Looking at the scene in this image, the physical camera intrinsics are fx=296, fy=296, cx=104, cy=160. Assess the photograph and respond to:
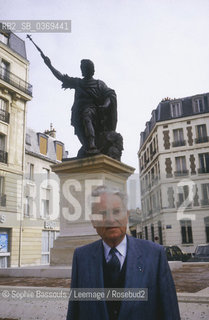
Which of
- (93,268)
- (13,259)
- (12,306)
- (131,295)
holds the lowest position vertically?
(13,259)

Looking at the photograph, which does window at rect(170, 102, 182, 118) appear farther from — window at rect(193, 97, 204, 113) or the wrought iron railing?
the wrought iron railing

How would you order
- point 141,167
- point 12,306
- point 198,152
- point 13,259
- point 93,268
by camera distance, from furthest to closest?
point 141,167
point 198,152
point 13,259
point 12,306
point 93,268

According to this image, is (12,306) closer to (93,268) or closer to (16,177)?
(93,268)

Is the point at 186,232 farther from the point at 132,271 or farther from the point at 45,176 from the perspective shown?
the point at 132,271

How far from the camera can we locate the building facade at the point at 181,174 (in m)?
28.7

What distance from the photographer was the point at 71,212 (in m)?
6.11

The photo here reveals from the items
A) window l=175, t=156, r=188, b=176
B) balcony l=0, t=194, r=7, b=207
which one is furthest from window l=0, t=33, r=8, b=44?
window l=175, t=156, r=188, b=176

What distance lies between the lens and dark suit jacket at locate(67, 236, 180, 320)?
162 cm

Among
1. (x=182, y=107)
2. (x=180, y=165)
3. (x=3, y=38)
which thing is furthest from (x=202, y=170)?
(x=3, y=38)

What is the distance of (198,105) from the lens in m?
32.1

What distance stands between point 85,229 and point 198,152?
2669 cm

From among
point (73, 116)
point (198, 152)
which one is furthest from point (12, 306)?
point (198, 152)

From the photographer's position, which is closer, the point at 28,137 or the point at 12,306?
the point at 12,306

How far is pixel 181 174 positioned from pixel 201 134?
188 inches
